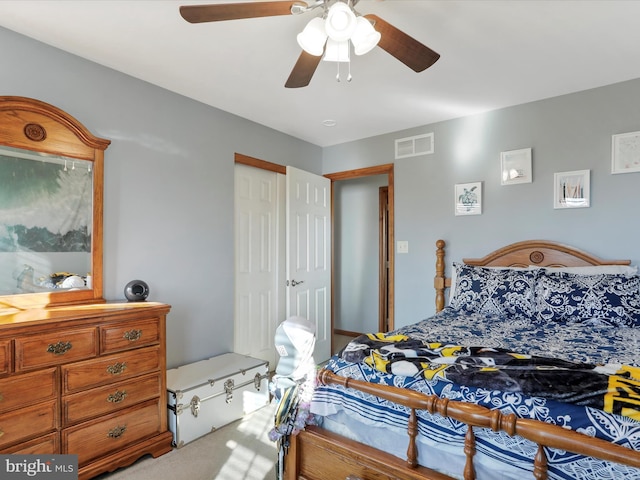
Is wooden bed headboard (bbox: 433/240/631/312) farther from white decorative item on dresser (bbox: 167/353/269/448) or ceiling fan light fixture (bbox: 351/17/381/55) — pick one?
ceiling fan light fixture (bbox: 351/17/381/55)

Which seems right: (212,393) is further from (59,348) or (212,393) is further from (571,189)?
(571,189)

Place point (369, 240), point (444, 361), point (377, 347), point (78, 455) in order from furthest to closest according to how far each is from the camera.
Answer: point (369, 240)
point (78, 455)
point (377, 347)
point (444, 361)

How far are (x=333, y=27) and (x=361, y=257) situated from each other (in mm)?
3780

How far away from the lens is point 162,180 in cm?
272

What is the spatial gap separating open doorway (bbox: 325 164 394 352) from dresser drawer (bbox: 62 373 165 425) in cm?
279

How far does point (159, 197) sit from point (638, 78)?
3.60m

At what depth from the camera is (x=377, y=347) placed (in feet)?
5.28

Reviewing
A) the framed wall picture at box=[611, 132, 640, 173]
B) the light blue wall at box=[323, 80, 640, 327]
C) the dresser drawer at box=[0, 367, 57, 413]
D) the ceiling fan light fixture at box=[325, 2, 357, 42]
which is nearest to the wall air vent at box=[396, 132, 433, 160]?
the light blue wall at box=[323, 80, 640, 327]

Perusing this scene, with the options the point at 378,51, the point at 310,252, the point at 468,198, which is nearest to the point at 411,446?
the point at 378,51

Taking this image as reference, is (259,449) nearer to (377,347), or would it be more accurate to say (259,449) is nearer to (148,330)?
(148,330)

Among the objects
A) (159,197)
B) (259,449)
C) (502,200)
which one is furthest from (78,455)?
(502,200)

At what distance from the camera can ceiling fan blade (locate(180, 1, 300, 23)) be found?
141cm

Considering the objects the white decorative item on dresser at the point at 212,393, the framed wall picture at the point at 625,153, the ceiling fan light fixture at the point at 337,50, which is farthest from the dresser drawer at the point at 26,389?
the framed wall picture at the point at 625,153

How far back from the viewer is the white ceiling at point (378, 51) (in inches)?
73.0
